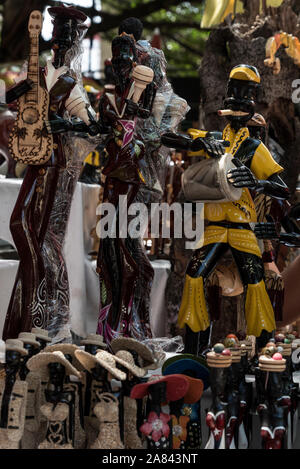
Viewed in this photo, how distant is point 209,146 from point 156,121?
476 mm

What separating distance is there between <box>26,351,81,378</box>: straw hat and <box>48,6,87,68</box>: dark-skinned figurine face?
51.3 inches

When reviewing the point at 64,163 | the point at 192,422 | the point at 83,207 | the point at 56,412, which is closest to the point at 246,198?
the point at 64,163

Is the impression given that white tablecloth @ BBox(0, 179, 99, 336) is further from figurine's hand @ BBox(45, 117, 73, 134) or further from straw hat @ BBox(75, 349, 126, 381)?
straw hat @ BBox(75, 349, 126, 381)

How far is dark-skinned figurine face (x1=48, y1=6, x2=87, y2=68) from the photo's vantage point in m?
2.97

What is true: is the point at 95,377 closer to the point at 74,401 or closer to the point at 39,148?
the point at 74,401

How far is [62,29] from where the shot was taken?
2986 millimetres

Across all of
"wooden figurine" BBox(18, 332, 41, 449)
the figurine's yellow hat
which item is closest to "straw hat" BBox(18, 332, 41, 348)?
"wooden figurine" BBox(18, 332, 41, 449)

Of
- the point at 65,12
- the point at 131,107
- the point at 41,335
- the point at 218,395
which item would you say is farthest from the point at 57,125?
the point at 218,395

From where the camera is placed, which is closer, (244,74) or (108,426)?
(108,426)

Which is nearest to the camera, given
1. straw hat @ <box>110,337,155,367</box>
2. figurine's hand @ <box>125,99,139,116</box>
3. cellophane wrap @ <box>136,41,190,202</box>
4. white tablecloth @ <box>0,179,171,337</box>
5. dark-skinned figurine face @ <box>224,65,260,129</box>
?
straw hat @ <box>110,337,155,367</box>

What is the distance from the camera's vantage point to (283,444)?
2193mm

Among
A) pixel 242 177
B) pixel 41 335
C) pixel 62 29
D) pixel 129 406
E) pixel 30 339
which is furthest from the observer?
pixel 62 29
